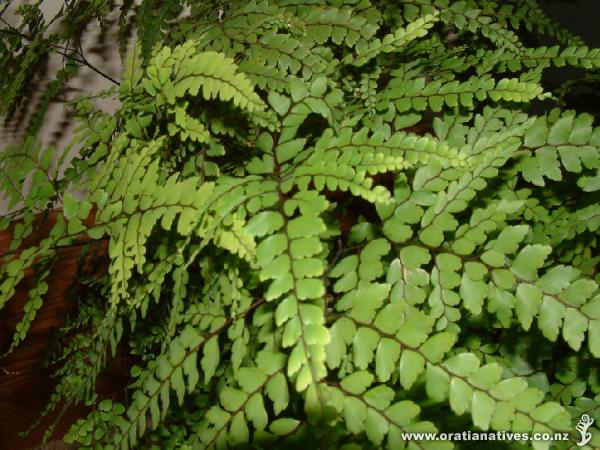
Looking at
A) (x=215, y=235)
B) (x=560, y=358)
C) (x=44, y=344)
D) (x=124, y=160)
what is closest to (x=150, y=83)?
(x=124, y=160)

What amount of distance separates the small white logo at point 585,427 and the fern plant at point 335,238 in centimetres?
2

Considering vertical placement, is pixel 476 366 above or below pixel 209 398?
above

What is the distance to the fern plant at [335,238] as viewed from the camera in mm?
660

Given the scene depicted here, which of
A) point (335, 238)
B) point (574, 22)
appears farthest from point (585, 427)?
point (574, 22)

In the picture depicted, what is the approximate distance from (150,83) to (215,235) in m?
0.35

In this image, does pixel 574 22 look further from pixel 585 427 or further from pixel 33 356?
pixel 33 356

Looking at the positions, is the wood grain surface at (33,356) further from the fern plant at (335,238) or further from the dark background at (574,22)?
the dark background at (574,22)

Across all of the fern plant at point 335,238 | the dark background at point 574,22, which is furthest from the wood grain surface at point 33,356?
the dark background at point 574,22

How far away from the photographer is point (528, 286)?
715mm

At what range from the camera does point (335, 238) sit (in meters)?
1.05

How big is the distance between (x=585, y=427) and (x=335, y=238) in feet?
1.72

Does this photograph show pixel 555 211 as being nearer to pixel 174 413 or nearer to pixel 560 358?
pixel 560 358

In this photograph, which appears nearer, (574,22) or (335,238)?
(335,238)

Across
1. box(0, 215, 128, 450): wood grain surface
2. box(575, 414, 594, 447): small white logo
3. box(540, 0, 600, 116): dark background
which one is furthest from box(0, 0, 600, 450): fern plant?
box(540, 0, 600, 116): dark background
